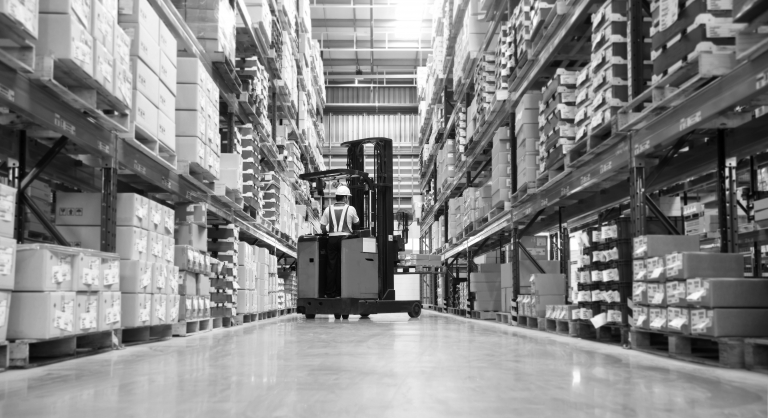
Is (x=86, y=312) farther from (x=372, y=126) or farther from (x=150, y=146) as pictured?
(x=372, y=126)

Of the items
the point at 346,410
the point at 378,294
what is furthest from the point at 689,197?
the point at 346,410

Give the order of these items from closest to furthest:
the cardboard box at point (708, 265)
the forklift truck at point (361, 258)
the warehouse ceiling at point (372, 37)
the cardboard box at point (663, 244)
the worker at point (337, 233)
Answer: the cardboard box at point (708, 265) < the cardboard box at point (663, 244) < the forklift truck at point (361, 258) < the worker at point (337, 233) < the warehouse ceiling at point (372, 37)

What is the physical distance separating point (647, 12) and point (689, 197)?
5.52 meters

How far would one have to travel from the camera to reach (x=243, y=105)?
9.04m

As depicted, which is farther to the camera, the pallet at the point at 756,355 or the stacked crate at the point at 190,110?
the stacked crate at the point at 190,110

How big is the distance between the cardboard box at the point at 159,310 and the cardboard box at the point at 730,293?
12.5ft

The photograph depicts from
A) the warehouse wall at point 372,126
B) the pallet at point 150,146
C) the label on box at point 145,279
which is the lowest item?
the label on box at point 145,279

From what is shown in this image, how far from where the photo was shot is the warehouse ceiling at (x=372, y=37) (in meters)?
18.7

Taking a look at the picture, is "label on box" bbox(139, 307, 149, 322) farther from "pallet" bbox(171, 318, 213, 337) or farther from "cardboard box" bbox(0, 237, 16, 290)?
"cardboard box" bbox(0, 237, 16, 290)

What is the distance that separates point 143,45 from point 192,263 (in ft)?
7.01

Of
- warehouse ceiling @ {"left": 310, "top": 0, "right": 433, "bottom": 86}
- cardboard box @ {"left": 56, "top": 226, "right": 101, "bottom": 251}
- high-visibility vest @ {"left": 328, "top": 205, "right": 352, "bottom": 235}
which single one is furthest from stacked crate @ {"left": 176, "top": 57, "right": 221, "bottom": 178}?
warehouse ceiling @ {"left": 310, "top": 0, "right": 433, "bottom": 86}

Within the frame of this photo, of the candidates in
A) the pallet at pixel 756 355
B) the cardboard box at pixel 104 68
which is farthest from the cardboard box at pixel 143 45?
the pallet at pixel 756 355

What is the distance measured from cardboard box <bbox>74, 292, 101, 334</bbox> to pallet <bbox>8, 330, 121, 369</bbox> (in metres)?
0.08

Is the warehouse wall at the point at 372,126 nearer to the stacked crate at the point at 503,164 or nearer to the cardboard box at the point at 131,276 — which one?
the stacked crate at the point at 503,164
